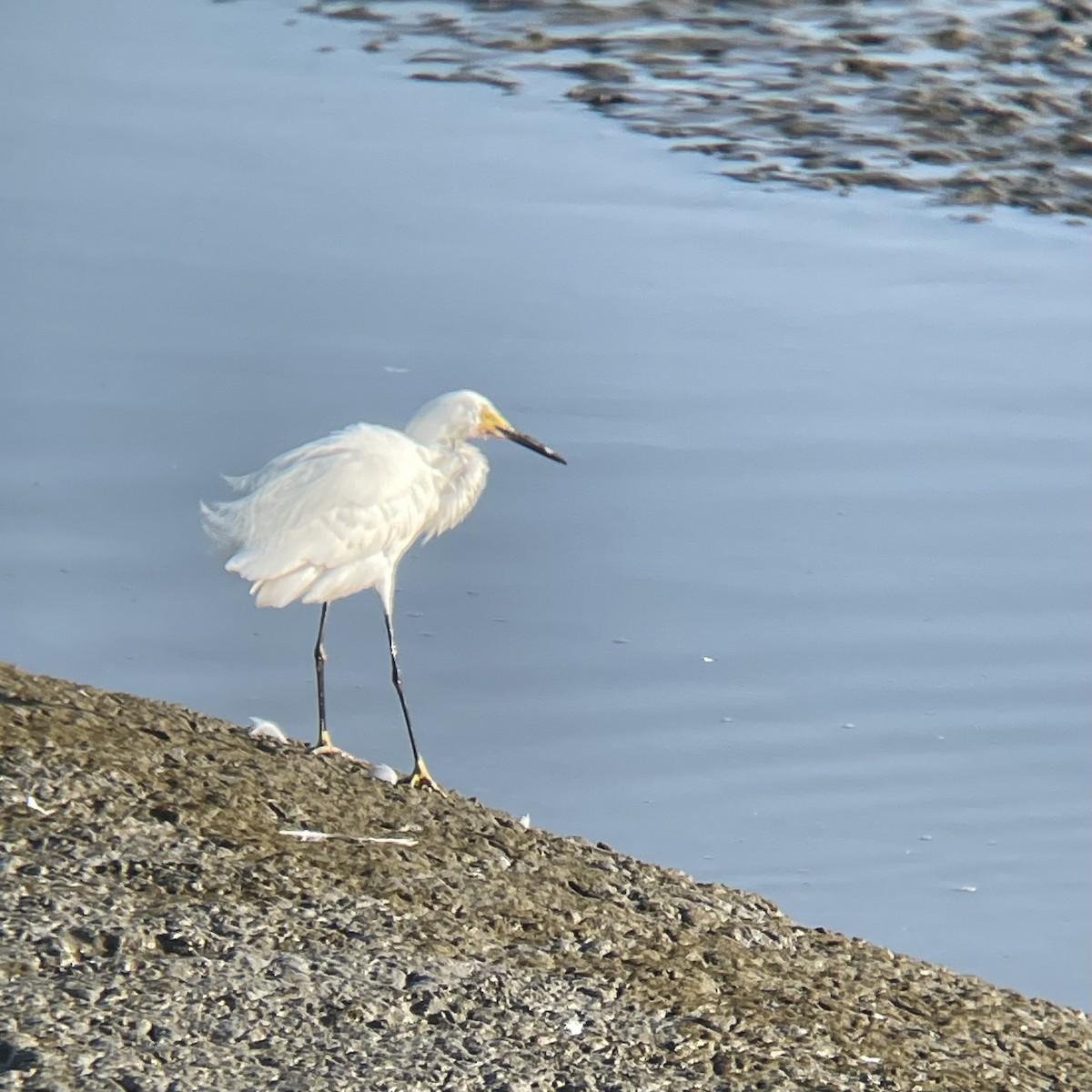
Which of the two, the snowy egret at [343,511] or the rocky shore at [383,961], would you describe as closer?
the rocky shore at [383,961]

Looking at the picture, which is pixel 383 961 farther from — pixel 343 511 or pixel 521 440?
pixel 521 440

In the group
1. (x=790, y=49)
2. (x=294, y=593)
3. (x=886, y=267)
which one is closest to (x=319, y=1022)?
(x=294, y=593)

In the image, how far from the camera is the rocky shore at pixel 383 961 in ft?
11.2

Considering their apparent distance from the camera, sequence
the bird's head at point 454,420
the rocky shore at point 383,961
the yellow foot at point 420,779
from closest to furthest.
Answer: the rocky shore at point 383,961
the yellow foot at point 420,779
the bird's head at point 454,420

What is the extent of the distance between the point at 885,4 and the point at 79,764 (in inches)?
467

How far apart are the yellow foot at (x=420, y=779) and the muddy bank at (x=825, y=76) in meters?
6.55

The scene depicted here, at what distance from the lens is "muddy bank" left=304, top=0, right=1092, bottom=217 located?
11570 mm

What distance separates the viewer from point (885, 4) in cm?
1496

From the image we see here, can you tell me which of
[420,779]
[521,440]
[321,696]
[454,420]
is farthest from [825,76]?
[420,779]

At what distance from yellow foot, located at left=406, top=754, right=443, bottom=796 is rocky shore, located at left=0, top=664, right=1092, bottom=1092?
0.42 metres

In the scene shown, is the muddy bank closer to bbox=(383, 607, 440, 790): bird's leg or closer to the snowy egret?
the snowy egret

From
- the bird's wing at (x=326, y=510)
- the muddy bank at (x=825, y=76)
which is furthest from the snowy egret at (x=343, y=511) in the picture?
the muddy bank at (x=825, y=76)

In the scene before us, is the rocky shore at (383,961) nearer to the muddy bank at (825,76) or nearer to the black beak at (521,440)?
the black beak at (521,440)

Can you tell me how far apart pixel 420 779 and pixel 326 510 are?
2.31 feet
